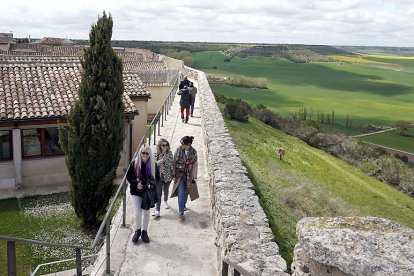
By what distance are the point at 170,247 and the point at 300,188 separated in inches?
361

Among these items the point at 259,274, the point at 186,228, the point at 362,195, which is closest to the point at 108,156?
the point at 186,228

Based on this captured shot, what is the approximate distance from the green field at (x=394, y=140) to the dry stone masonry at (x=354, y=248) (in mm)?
46486

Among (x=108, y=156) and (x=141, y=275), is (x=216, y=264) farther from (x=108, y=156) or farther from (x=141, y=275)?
(x=108, y=156)

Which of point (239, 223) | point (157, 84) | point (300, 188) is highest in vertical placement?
point (157, 84)

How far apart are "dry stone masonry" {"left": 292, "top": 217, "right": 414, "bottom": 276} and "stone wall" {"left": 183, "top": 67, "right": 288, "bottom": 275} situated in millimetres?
1774

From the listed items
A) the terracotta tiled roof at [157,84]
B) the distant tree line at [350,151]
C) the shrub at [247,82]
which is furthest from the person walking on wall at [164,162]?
the shrub at [247,82]

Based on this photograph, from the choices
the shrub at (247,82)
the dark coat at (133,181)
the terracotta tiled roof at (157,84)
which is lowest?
the shrub at (247,82)

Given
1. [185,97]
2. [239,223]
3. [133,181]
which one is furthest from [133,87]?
[239,223]

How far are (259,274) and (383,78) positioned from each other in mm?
134292

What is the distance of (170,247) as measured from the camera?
7.20 m

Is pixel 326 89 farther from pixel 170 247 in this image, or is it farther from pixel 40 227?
pixel 170 247

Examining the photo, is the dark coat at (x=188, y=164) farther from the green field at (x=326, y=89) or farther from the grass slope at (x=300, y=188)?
the green field at (x=326, y=89)

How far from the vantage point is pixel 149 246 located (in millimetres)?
7199

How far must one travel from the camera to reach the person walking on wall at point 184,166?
7926mm
